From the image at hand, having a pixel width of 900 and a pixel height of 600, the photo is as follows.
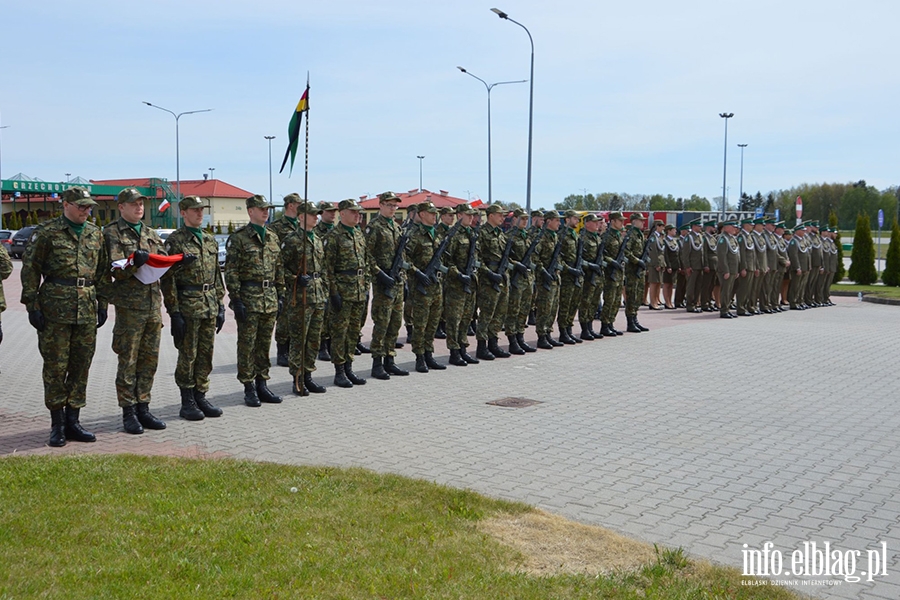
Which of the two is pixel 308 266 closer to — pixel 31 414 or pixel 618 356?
pixel 31 414

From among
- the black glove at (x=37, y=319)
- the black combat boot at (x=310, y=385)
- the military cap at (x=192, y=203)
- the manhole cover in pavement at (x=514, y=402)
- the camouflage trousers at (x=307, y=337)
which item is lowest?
the manhole cover in pavement at (x=514, y=402)

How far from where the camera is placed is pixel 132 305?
728cm

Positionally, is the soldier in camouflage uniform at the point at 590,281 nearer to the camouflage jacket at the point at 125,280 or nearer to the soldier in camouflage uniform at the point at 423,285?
the soldier in camouflage uniform at the point at 423,285

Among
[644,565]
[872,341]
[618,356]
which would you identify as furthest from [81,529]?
[872,341]

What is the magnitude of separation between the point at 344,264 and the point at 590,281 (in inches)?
218

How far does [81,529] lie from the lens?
4734mm

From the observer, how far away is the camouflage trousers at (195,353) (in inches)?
310

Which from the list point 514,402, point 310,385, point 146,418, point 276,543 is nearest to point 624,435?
point 514,402

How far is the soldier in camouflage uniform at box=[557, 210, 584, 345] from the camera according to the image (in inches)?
531

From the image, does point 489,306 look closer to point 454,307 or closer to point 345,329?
point 454,307

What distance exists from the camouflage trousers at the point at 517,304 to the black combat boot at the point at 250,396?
15.2 feet

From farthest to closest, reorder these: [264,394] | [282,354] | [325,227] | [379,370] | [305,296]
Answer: [325,227], [282,354], [379,370], [305,296], [264,394]

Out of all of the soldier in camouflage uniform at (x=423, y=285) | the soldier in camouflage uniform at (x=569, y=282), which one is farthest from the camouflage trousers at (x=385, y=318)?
the soldier in camouflage uniform at (x=569, y=282)

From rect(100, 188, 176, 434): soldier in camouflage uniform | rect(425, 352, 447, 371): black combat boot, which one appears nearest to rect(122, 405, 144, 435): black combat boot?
rect(100, 188, 176, 434): soldier in camouflage uniform
